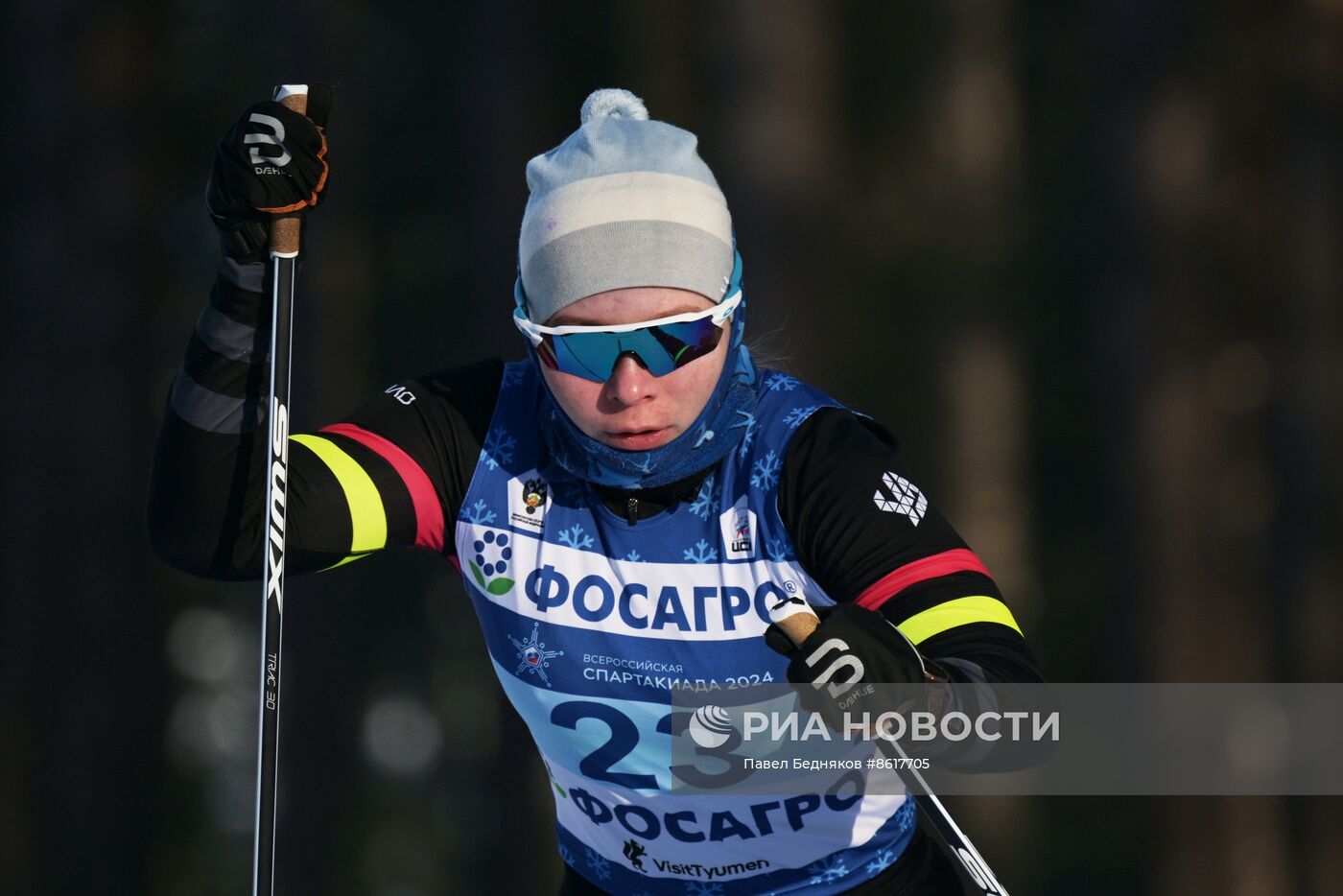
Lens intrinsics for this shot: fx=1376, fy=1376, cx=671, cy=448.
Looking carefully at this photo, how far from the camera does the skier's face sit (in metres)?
1.91

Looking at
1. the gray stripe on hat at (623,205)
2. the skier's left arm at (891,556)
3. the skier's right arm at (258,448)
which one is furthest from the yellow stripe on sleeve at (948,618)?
the skier's right arm at (258,448)

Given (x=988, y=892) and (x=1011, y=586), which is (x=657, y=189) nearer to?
(x=988, y=892)

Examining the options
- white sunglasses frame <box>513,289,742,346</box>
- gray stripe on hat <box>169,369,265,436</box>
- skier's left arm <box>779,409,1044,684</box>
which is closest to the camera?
skier's left arm <box>779,409,1044,684</box>

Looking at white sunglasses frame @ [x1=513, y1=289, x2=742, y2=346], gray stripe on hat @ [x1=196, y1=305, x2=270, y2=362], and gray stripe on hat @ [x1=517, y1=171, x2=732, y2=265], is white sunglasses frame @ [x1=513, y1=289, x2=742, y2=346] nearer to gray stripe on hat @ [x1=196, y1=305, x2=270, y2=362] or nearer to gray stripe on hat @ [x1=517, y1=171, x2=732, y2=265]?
gray stripe on hat @ [x1=517, y1=171, x2=732, y2=265]

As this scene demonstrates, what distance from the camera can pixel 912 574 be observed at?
185 centimetres

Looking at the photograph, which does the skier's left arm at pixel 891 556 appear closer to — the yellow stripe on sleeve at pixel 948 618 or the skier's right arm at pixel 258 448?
the yellow stripe on sleeve at pixel 948 618

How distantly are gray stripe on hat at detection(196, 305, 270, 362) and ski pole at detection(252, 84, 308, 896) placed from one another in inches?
1.3

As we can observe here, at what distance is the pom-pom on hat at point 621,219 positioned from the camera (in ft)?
6.37

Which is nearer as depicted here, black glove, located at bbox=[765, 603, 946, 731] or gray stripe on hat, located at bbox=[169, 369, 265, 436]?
black glove, located at bbox=[765, 603, 946, 731]

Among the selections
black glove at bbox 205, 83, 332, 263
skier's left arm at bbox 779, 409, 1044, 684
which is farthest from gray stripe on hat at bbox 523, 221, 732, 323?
black glove at bbox 205, 83, 332, 263

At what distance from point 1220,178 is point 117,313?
4.20 metres

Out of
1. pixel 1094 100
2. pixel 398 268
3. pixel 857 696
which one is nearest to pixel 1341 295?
pixel 1094 100

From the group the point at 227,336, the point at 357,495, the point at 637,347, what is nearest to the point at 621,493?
the point at 637,347

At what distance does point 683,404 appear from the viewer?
195 cm
